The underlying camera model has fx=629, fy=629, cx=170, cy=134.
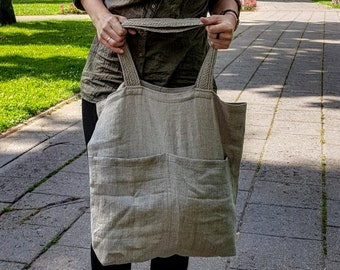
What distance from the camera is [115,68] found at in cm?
197

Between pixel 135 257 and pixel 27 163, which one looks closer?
pixel 135 257

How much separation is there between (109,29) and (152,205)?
533 mm

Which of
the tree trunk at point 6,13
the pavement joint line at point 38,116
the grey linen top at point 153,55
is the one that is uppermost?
the grey linen top at point 153,55

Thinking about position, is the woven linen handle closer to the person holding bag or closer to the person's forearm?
the person holding bag

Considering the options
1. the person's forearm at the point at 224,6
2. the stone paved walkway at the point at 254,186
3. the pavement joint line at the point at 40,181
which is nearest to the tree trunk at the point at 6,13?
the stone paved walkway at the point at 254,186

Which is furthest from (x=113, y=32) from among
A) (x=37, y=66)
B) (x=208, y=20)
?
(x=37, y=66)

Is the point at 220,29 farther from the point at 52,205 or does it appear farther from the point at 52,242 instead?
the point at 52,205

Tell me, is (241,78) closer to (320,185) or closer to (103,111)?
(320,185)

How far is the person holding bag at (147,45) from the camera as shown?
1.89 meters

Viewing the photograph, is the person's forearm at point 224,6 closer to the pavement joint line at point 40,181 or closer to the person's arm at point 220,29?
the person's arm at point 220,29

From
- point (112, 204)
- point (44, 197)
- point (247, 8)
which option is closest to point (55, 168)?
point (44, 197)

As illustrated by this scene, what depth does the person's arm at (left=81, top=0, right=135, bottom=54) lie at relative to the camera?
1847 mm

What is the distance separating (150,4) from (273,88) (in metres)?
6.22

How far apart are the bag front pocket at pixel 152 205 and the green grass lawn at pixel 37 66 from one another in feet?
13.9
